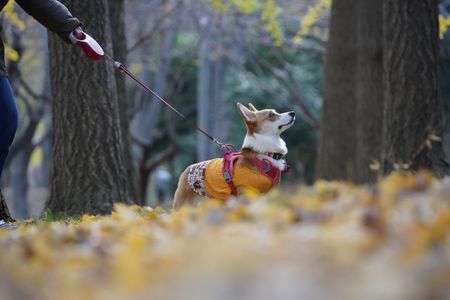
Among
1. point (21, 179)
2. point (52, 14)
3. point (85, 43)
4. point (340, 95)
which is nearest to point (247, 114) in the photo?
point (85, 43)

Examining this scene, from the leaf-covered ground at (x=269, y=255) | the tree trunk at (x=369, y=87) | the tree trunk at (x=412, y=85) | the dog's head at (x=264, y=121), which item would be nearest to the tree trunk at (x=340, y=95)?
the tree trunk at (x=369, y=87)

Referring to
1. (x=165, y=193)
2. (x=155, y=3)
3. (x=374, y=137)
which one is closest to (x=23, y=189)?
(x=155, y=3)

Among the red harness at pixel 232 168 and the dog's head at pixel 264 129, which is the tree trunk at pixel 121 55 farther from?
the red harness at pixel 232 168

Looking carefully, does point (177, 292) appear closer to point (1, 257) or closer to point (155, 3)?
point (1, 257)

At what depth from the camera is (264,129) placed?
7.21 metres

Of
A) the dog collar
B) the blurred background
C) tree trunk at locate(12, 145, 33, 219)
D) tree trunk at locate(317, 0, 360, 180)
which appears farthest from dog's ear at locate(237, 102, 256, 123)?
tree trunk at locate(12, 145, 33, 219)

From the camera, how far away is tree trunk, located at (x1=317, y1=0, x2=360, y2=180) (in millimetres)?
12438

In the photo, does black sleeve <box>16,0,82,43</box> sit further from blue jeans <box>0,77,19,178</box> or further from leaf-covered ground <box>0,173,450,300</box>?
leaf-covered ground <box>0,173,450,300</box>

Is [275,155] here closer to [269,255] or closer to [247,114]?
[247,114]

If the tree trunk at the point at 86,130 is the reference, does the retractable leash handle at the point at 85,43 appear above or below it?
above

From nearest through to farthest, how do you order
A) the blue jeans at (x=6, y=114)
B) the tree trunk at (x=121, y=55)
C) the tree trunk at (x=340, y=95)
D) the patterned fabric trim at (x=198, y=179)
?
the blue jeans at (x=6, y=114) < the patterned fabric trim at (x=198, y=179) < the tree trunk at (x=121, y=55) < the tree trunk at (x=340, y=95)

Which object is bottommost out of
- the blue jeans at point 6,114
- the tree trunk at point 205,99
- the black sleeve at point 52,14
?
the tree trunk at point 205,99

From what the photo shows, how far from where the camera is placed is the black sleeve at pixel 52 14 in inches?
241

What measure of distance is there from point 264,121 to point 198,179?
97 cm
